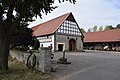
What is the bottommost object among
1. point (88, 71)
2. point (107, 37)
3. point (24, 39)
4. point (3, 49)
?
point (88, 71)

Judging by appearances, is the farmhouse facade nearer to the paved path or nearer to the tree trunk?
the paved path

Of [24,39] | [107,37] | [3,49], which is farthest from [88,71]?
[107,37]

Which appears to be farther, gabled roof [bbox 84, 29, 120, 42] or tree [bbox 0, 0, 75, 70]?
gabled roof [bbox 84, 29, 120, 42]

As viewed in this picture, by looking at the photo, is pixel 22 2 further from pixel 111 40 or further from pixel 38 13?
pixel 111 40

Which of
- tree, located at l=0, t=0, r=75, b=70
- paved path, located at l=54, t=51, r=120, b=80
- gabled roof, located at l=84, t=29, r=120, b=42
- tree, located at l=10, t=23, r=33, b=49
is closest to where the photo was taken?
paved path, located at l=54, t=51, r=120, b=80

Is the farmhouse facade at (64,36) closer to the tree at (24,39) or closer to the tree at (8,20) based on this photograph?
the tree at (24,39)

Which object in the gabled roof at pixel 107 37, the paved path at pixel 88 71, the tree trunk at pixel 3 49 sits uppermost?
the gabled roof at pixel 107 37

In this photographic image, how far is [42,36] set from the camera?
4772 cm

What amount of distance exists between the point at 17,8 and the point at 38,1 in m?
2.45

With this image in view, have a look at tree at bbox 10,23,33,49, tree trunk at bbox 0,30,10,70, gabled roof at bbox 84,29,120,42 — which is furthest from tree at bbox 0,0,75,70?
gabled roof at bbox 84,29,120,42

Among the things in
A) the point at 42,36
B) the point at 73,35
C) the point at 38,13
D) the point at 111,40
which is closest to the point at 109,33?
the point at 111,40

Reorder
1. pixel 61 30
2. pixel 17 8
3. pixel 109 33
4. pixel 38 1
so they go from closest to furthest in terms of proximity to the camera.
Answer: pixel 38 1 < pixel 17 8 < pixel 61 30 < pixel 109 33

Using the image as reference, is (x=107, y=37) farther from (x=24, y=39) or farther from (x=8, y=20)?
(x=8, y=20)

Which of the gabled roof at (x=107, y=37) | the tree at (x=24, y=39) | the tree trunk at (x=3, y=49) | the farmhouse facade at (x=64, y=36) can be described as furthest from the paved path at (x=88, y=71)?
the gabled roof at (x=107, y=37)
